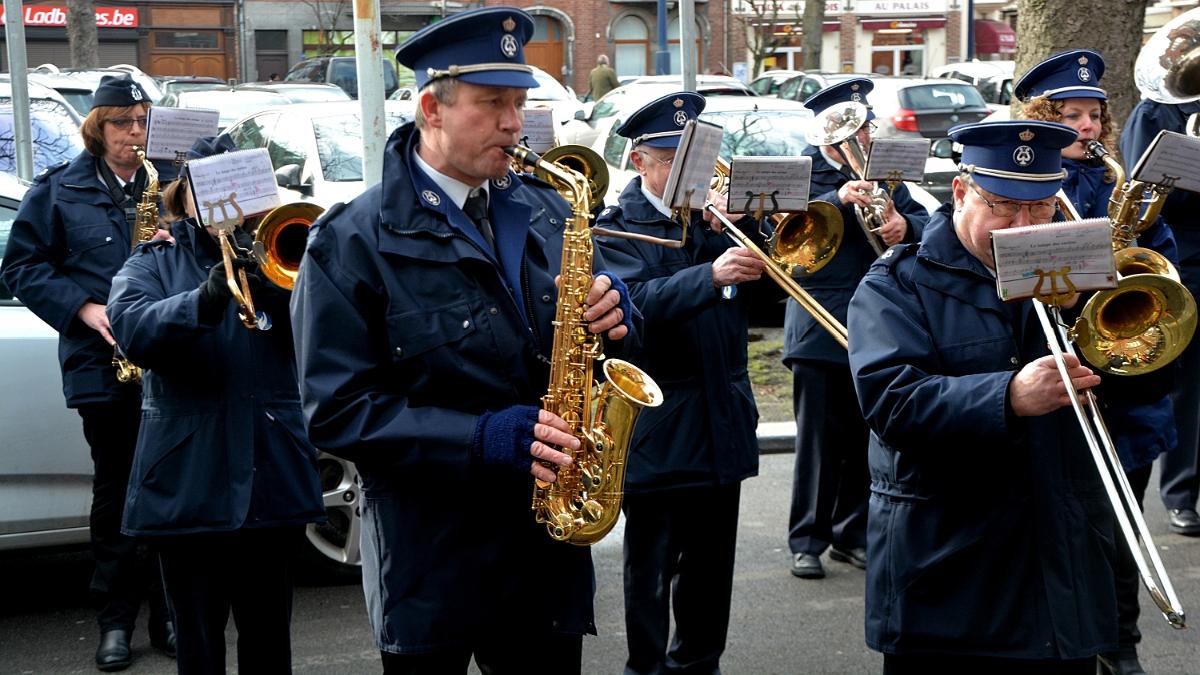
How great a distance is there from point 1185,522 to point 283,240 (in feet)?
14.7

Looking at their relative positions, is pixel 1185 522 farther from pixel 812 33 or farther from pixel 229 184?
pixel 812 33

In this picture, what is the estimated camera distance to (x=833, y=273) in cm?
623

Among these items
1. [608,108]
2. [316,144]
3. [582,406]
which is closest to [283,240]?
[582,406]

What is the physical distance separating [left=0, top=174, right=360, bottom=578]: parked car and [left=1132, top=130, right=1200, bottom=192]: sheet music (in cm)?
391

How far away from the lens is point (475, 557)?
3.31m

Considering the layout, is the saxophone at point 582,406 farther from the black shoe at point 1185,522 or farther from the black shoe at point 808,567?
the black shoe at point 1185,522

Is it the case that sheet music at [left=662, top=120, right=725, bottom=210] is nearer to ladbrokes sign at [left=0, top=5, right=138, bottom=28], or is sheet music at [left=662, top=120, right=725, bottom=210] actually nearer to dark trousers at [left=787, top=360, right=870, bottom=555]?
dark trousers at [left=787, top=360, right=870, bottom=555]

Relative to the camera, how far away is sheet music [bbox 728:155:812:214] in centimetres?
488

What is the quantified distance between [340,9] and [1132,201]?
37.7 metres

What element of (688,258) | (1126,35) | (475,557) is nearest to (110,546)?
(688,258)

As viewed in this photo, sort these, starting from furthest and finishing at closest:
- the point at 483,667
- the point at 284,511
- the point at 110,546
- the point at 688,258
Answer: the point at 110,546
the point at 688,258
the point at 284,511
the point at 483,667

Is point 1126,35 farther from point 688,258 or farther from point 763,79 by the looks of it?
point 763,79

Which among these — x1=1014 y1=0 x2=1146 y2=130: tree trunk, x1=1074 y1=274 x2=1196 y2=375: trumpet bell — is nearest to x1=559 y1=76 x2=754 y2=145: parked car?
x1=1014 y1=0 x2=1146 y2=130: tree trunk

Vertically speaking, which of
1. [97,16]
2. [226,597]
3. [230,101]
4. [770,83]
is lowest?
A: [226,597]
